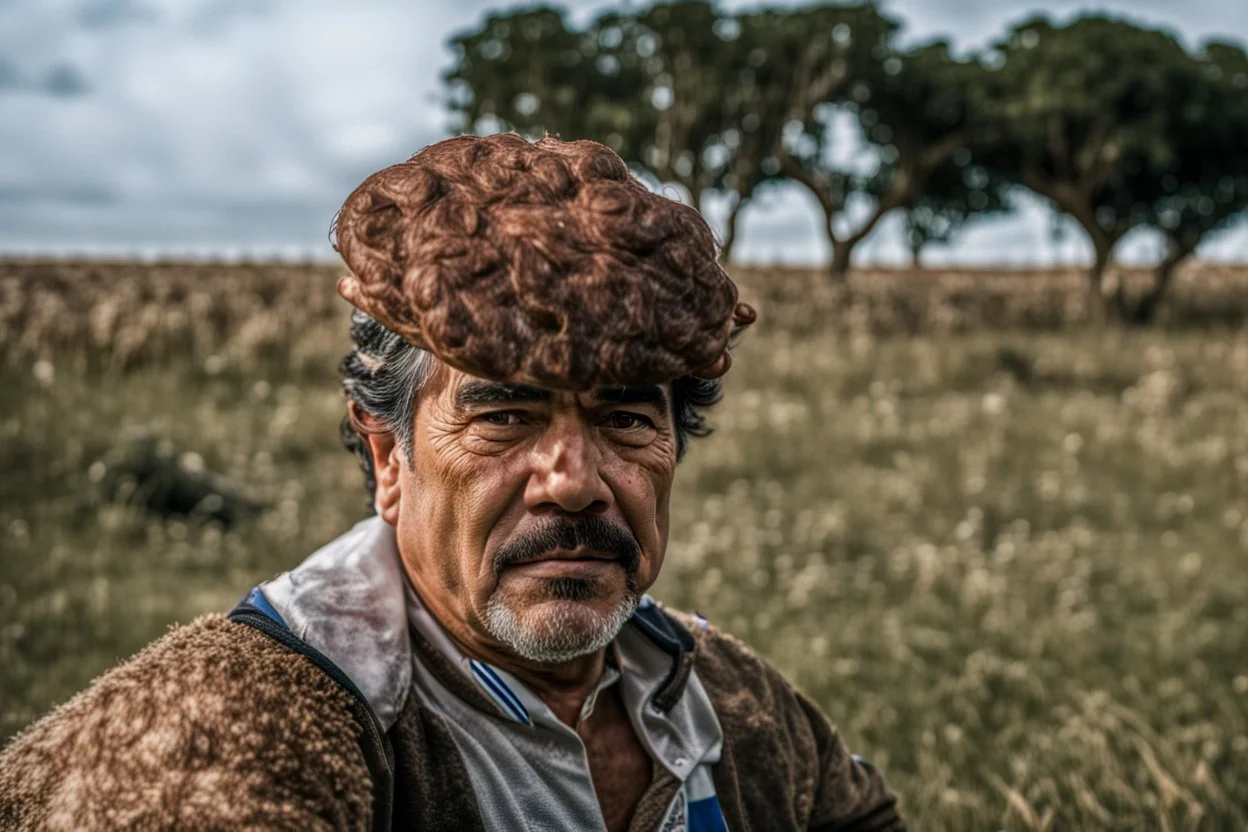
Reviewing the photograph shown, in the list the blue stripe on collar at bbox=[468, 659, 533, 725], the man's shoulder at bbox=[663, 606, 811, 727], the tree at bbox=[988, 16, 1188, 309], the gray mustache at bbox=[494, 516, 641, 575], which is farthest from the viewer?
the tree at bbox=[988, 16, 1188, 309]

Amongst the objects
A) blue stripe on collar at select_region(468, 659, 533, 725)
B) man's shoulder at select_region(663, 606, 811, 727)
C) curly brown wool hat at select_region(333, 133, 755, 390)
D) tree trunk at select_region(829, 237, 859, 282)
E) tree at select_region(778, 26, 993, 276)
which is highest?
curly brown wool hat at select_region(333, 133, 755, 390)

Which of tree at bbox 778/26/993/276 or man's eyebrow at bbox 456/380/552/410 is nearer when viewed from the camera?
man's eyebrow at bbox 456/380/552/410

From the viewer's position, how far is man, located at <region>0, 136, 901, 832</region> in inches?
59.6

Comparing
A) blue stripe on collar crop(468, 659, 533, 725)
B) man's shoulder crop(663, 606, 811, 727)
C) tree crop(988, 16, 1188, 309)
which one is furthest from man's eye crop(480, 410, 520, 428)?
tree crop(988, 16, 1188, 309)

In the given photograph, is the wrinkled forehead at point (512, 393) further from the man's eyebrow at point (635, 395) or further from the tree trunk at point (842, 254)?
the tree trunk at point (842, 254)

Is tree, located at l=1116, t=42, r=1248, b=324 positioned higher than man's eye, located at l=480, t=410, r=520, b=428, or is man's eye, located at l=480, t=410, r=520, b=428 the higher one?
man's eye, located at l=480, t=410, r=520, b=428

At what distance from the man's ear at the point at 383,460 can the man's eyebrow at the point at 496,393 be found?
0.89 ft

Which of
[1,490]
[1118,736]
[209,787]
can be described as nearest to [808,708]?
[209,787]

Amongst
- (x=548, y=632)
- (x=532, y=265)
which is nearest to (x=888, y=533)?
(x=548, y=632)

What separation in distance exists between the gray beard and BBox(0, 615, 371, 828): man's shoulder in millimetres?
264

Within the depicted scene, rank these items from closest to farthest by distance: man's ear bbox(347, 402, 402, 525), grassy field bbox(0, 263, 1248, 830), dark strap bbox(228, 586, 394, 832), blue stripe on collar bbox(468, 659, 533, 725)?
dark strap bbox(228, 586, 394, 832) < blue stripe on collar bbox(468, 659, 533, 725) < man's ear bbox(347, 402, 402, 525) < grassy field bbox(0, 263, 1248, 830)

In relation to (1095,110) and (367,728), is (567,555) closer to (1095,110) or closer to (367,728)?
(367,728)

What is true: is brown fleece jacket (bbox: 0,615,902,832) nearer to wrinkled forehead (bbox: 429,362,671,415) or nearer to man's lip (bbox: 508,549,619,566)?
man's lip (bbox: 508,549,619,566)

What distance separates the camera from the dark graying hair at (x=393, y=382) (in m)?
1.88
